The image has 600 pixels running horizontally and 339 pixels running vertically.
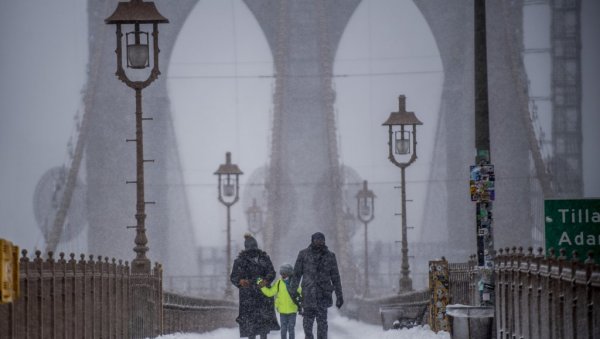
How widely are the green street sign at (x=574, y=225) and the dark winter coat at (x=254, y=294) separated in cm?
429

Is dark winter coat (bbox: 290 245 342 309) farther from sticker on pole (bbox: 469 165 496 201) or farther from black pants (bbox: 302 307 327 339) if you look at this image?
sticker on pole (bbox: 469 165 496 201)

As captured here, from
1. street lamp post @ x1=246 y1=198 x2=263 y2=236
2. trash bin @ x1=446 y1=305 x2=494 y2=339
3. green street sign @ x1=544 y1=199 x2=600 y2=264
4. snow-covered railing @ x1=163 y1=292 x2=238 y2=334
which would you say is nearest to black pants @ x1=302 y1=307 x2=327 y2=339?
trash bin @ x1=446 y1=305 x2=494 y2=339

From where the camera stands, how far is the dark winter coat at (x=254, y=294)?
13.9m

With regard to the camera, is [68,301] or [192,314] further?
[192,314]

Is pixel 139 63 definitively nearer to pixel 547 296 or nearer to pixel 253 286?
pixel 253 286

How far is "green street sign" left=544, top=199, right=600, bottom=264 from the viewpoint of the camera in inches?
404

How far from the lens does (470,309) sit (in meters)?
12.3

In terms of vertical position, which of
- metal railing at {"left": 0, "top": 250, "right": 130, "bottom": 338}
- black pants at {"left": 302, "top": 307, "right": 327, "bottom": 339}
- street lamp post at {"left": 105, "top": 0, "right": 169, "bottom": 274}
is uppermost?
street lamp post at {"left": 105, "top": 0, "right": 169, "bottom": 274}

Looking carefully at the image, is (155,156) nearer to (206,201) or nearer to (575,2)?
(206,201)

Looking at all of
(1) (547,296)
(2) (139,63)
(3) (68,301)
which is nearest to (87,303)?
(3) (68,301)

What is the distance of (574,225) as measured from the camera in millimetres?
10297

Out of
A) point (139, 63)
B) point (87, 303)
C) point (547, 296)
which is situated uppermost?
point (139, 63)

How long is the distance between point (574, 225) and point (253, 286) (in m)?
4.79

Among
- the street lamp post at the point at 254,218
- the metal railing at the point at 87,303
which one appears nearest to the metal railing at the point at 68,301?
the metal railing at the point at 87,303
